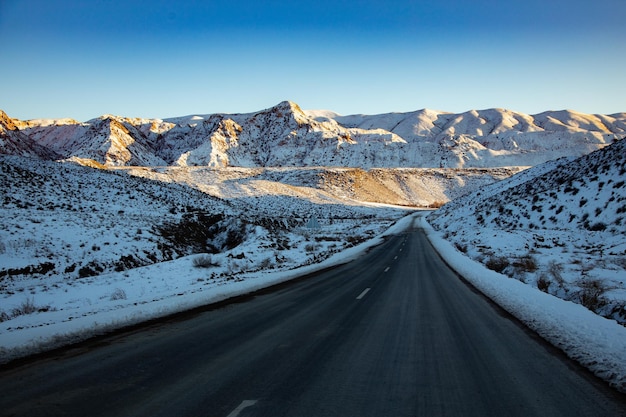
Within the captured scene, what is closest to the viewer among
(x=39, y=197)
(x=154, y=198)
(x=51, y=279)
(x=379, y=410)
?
(x=379, y=410)

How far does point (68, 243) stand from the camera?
16.7 metres

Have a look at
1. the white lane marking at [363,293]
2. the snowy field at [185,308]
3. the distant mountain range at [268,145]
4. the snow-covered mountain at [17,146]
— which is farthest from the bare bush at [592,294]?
the snow-covered mountain at [17,146]

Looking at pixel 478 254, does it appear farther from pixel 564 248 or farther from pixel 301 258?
pixel 301 258

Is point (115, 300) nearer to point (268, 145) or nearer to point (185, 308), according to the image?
point (185, 308)

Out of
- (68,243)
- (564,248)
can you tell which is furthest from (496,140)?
(68,243)

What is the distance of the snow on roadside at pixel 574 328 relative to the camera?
14.7 feet

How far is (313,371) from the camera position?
170 inches

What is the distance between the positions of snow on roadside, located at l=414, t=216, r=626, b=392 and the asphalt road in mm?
236

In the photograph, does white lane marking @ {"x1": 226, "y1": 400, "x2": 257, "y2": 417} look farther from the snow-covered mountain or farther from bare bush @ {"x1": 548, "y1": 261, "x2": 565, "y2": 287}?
the snow-covered mountain

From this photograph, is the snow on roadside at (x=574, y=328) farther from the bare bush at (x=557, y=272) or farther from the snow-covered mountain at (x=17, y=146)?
the snow-covered mountain at (x=17, y=146)

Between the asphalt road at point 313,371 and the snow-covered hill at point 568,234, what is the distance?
4.18 metres

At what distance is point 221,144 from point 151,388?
457 feet

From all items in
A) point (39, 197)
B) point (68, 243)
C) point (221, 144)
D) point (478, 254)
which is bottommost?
point (478, 254)

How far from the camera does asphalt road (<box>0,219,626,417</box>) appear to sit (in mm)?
3447
